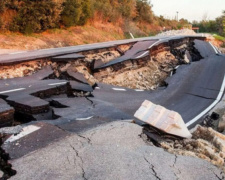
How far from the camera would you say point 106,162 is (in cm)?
327

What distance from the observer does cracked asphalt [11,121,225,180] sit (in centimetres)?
301

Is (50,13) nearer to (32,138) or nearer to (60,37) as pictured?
(60,37)

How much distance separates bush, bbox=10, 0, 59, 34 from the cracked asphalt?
15.5m

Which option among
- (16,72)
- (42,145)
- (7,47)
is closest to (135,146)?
(42,145)

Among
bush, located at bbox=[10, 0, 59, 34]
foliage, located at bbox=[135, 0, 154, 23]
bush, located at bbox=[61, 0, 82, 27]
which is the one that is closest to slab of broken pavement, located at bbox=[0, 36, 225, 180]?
bush, located at bbox=[10, 0, 59, 34]

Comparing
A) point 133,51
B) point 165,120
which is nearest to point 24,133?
point 165,120

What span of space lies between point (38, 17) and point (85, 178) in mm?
17102

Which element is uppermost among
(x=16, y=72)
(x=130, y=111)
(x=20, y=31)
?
(x=20, y=31)

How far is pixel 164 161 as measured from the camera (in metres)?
3.42

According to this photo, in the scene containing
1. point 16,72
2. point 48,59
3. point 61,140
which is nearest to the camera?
point 61,140

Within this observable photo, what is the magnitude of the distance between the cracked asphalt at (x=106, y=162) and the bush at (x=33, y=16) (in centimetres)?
1554

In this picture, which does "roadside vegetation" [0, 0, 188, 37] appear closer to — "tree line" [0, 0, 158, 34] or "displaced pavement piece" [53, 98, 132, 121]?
"tree line" [0, 0, 158, 34]

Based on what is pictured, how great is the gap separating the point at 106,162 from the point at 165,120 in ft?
4.71

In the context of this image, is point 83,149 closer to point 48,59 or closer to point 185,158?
point 185,158
